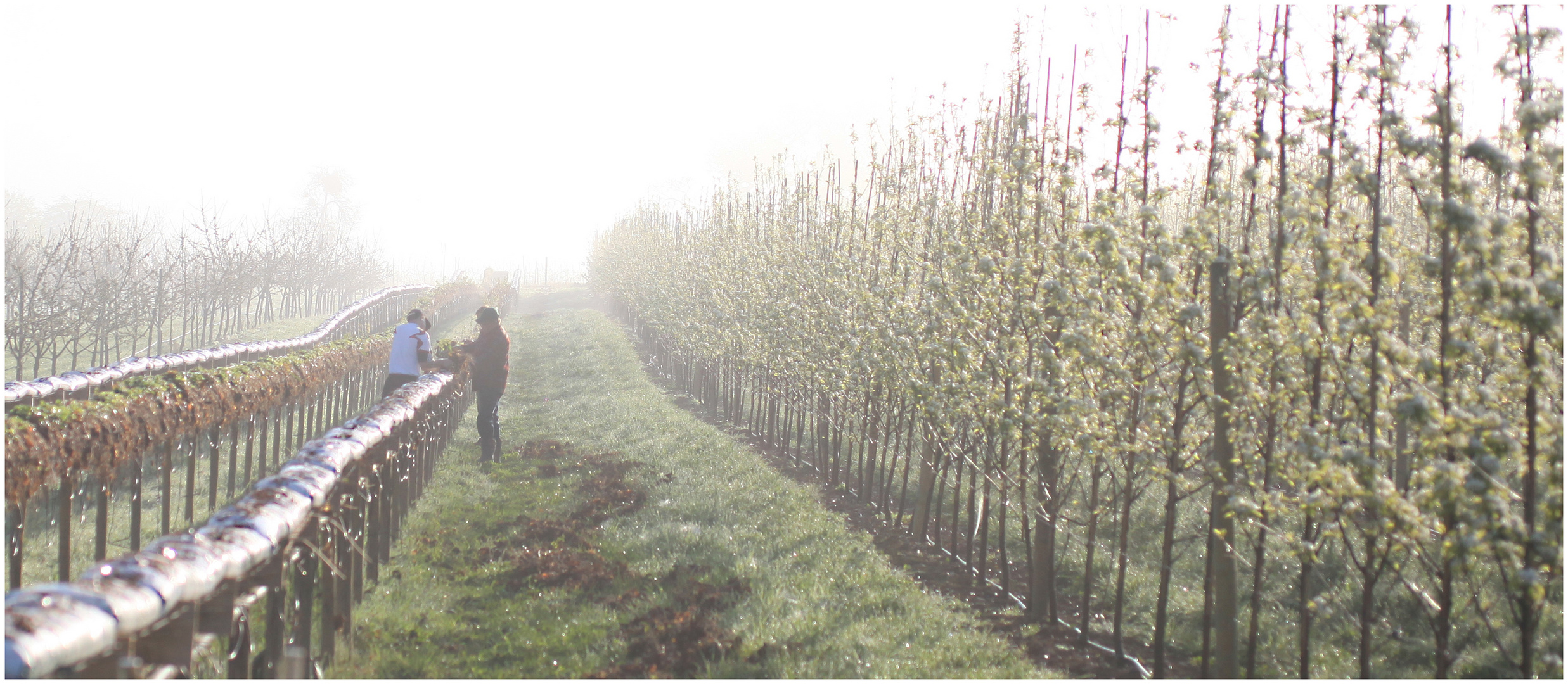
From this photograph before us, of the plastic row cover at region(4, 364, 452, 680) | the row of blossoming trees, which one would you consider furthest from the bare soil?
the plastic row cover at region(4, 364, 452, 680)

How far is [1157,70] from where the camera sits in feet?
17.4

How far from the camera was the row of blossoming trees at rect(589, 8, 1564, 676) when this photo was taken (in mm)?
3057

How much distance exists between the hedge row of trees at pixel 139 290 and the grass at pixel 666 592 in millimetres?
10982

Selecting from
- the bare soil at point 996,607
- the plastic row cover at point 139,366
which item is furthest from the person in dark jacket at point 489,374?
the bare soil at point 996,607

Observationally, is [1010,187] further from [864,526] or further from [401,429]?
[401,429]

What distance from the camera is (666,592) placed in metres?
6.13

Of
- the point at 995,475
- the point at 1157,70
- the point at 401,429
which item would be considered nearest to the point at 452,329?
the point at 401,429

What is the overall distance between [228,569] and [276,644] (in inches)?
45.8

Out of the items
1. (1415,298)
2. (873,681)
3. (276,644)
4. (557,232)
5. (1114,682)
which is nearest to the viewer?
(276,644)

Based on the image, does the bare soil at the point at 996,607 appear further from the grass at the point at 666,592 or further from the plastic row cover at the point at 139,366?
the plastic row cover at the point at 139,366

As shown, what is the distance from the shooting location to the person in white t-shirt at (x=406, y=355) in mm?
11211

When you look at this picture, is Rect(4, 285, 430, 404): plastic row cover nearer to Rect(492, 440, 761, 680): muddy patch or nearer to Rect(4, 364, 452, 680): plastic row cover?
Rect(492, 440, 761, 680): muddy patch

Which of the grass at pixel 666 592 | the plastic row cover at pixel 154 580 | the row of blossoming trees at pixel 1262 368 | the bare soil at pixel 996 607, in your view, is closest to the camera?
the plastic row cover at pixel 154 580

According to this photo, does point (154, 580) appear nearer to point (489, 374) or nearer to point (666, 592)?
point (666, 592)
